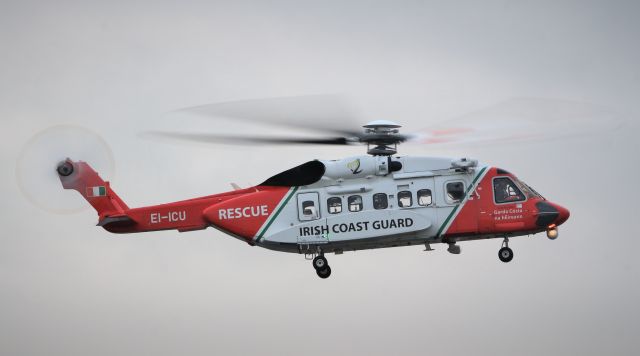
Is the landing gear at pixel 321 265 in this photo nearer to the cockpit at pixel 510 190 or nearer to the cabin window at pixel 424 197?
the cabin window at pixel 424 197

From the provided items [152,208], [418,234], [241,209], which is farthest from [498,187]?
[152,208]

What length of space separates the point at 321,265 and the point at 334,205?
1.77 metres

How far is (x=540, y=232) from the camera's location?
29781 mm

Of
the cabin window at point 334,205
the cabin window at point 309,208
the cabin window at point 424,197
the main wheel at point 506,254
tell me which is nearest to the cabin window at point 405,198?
the cabin window at point 424,197

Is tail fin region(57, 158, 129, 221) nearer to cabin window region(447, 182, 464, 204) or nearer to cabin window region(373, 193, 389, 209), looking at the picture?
cabin window region(373, 193, 389, 209)

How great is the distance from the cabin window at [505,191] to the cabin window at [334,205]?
431cm

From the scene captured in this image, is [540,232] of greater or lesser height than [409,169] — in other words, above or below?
below

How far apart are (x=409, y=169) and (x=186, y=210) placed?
637 cm

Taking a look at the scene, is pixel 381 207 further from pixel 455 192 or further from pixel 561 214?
pixel 561 214

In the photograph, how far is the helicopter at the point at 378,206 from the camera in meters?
29.0

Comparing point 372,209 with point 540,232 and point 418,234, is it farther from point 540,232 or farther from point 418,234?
point 540,232

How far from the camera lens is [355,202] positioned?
95.5ft

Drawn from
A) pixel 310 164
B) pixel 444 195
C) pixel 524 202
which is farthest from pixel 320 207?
pixel 524 202

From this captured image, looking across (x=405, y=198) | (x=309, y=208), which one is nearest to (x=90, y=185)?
(x=309, y=208)
